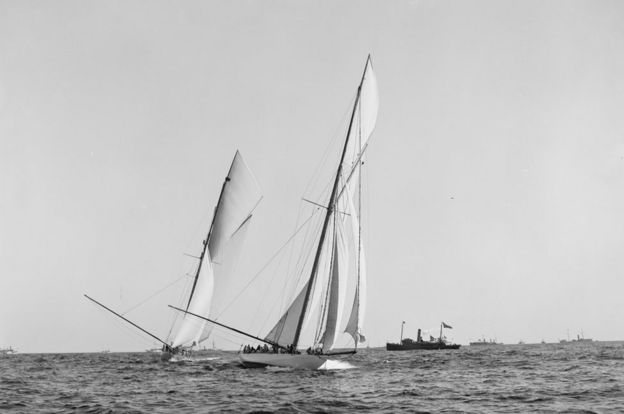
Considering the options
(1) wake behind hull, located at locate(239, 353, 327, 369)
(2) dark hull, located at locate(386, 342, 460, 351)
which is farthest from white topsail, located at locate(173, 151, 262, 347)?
(2) dark hull, located at locate(386, 342, 460, 351)

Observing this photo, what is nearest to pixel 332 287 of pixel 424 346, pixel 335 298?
pixel 335 298

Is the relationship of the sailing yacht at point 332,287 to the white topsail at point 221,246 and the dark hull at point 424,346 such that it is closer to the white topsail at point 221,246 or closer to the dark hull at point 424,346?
the white topsail at point 221,246

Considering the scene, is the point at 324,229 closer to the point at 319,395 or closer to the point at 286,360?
the point at 286,360

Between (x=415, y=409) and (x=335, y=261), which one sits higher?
(x=335, y=261)

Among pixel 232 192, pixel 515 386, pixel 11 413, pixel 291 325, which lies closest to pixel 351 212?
pixel 291 325

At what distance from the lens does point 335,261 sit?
42.2 meters

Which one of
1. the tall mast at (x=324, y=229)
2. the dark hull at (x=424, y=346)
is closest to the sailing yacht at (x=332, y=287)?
the tall mast at (x=324, y=229)

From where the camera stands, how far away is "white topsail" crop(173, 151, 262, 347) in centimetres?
5906

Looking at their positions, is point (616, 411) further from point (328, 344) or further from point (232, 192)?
point (232, 192)

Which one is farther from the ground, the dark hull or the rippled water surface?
the dark hull

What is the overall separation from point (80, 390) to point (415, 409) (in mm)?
18398

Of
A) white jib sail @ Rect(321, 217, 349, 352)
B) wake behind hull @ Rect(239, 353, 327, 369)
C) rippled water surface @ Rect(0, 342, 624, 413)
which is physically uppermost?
white jib sail @ Rect(321, 217, 349, 352)

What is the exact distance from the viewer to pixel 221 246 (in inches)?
2382

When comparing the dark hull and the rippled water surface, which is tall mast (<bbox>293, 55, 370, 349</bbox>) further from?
the dark hull
